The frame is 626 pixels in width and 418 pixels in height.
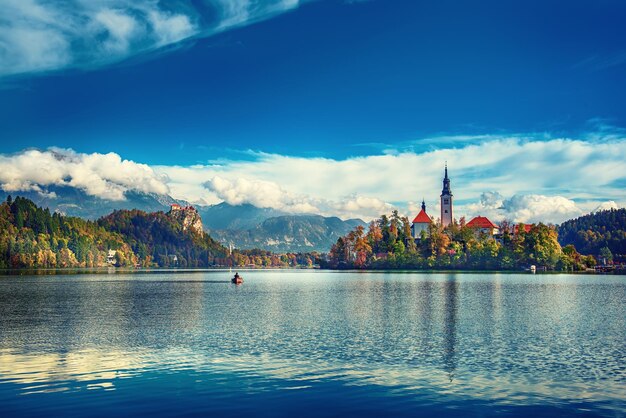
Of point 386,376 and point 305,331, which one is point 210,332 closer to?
point 305,331

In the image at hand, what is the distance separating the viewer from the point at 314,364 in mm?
34719

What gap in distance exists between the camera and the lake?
84.6 feet

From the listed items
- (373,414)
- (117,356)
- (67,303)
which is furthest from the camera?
(67,303)

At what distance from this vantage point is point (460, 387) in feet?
95.4

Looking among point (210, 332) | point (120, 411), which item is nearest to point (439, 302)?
point (210, 332)

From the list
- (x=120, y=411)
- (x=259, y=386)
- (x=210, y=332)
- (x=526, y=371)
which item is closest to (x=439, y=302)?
(x=210, y=332)

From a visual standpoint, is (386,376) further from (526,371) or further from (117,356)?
(117,356)

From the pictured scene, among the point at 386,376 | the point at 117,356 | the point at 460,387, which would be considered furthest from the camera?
the point at 117,356

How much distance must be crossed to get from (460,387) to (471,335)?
1871cm

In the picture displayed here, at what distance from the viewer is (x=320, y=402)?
26.3 m

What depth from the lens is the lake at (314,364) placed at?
25.8 m

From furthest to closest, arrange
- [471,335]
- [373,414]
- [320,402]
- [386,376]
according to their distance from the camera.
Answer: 1. [471,335]
2. [386,376]
3. [320,402]
4. [373,414]

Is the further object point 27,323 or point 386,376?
point 27,323

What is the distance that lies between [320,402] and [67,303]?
63.8m
